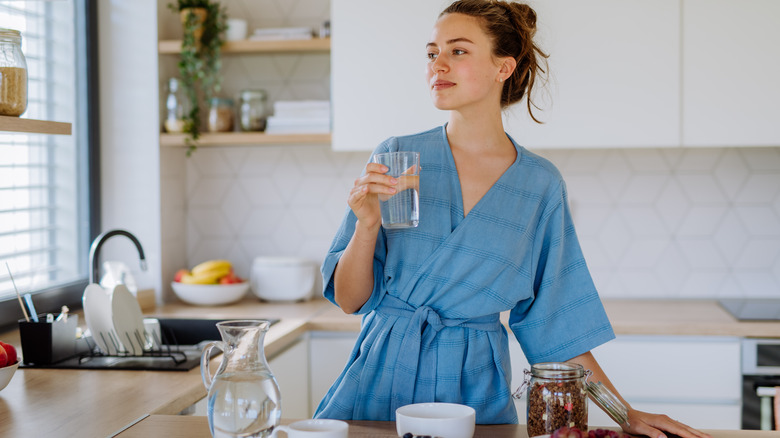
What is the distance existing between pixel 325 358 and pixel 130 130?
1.20m

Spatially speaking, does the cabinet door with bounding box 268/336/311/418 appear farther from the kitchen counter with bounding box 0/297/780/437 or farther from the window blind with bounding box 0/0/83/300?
the window blind with bounding box 0/0/83/300

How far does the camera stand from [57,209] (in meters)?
2.87

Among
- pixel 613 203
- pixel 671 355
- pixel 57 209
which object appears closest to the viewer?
pixel 671 355

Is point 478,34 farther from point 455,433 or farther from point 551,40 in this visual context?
point 551,40

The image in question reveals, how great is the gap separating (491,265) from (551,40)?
142 cm

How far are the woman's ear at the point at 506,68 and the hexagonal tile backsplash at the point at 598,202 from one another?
1483 mm

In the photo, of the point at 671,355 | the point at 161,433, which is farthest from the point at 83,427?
the point at 671,355

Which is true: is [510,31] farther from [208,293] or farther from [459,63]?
[208,293]

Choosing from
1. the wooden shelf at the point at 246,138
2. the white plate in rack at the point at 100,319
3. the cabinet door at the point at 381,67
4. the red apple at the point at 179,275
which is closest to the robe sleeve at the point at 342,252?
the white plate in rack at the point at 100,319

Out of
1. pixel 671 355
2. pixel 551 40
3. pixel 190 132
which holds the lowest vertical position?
pixel 671 355

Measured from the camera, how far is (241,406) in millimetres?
1064

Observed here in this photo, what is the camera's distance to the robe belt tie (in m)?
1.56

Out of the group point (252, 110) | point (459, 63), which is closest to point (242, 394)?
point (459, 63)

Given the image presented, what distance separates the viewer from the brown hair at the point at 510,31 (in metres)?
1.68
